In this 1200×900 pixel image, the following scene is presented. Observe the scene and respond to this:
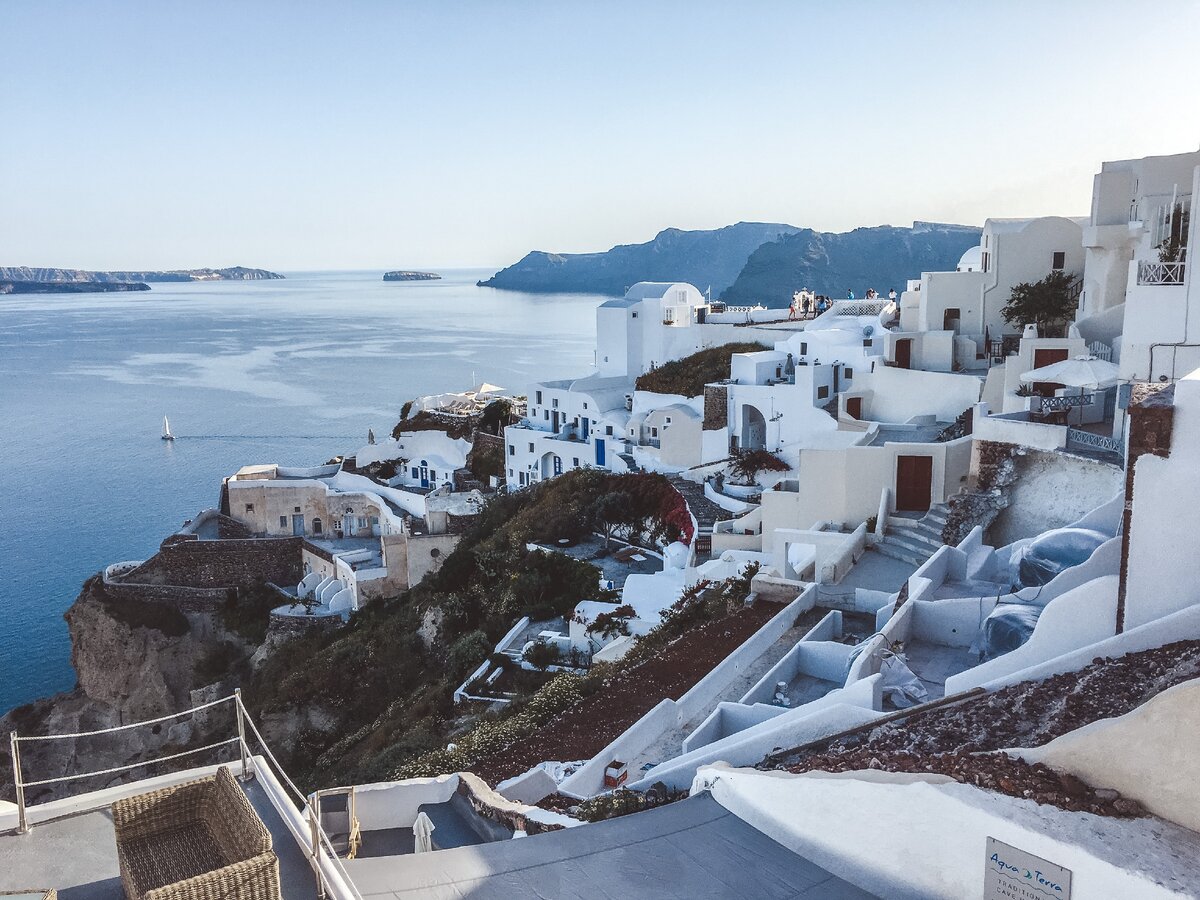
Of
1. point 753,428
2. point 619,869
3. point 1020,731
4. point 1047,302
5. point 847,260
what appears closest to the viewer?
point 619,869

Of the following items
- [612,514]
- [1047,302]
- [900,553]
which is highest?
[1047,302]

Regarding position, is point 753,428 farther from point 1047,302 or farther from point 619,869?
point 619,869

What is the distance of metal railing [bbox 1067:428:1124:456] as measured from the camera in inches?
450

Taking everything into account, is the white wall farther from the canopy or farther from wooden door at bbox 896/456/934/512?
the canopy

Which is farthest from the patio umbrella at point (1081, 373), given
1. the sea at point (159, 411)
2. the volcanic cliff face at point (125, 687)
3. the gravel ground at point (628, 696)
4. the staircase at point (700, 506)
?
the sea at point (159, 411)

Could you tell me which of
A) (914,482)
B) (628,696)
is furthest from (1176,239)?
(628,696)

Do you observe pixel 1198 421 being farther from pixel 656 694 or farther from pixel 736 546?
pixel 736 546

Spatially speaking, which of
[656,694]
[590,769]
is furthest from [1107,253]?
[590,769]

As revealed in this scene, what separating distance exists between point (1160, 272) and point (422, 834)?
11.1 metres

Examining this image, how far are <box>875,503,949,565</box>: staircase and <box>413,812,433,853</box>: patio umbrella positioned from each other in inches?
319

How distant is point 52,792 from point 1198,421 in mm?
25119

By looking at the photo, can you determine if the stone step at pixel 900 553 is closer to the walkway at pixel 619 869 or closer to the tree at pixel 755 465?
the walkway at pixel 619 869

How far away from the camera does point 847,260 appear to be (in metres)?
115

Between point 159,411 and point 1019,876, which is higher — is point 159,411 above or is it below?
below
